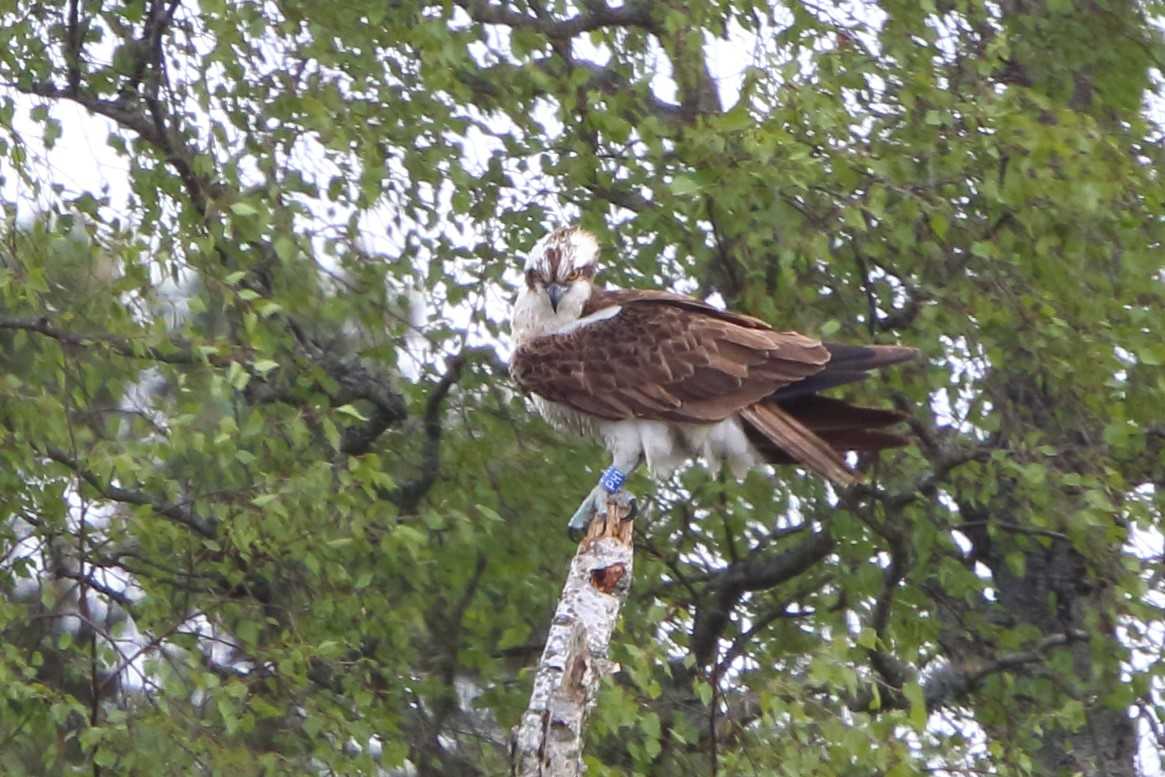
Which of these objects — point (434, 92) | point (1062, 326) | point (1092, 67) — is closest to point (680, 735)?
point (1062, 326)

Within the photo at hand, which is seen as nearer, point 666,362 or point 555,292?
point 666,362

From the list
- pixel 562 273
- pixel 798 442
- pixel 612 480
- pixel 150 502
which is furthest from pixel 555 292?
pixel 150 502

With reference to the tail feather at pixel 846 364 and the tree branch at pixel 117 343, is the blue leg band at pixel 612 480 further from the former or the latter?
the tree branch at pixel 117 343

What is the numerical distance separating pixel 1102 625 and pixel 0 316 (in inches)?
156

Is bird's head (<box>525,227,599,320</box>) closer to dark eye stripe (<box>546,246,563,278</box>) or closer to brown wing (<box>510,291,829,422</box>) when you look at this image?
dark eye stripe (<box>546,246,563,278</box>)

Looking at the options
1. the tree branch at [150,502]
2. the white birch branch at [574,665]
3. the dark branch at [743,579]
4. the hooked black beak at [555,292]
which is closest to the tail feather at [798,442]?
the hooked black beak at [555,292]

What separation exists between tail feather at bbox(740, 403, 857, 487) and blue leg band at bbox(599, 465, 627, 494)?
15.5 inches

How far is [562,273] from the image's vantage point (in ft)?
22.5

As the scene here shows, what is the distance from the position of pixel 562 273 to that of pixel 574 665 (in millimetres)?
2379

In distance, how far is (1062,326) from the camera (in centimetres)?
766

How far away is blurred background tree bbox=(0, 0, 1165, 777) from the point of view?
7129 millimetres

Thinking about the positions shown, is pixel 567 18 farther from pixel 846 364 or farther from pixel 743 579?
pixel 846 364

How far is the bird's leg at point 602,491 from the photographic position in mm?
6105

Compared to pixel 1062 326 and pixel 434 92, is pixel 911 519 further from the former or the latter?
pixel 434 92
